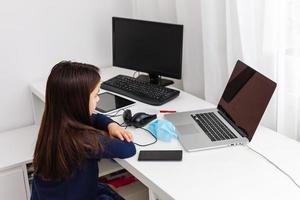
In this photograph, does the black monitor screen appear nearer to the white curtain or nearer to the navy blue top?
the white curtain

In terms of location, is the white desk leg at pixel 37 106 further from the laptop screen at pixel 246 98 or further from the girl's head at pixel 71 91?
the laptop screen at pixel 246 98

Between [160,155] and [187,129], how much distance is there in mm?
232

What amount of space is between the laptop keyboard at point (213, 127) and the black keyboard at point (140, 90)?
0.27 m

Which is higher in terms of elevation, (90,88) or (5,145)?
(90,88)

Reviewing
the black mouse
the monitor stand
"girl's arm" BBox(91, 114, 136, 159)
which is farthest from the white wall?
"girl's arm" BBox(91, 114, 136, 159)

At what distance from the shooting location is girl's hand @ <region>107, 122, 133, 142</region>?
1.55 meters

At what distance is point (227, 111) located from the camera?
1.71 meters

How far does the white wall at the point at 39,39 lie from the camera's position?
92.7 inches

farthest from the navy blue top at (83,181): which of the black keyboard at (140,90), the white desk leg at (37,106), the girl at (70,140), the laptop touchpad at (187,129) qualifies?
the white desk leg at (37,106)

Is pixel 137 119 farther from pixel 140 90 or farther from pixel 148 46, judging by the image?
pixel 148 46

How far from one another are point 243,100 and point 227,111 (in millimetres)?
129

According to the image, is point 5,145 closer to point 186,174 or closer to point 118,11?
point 118,11

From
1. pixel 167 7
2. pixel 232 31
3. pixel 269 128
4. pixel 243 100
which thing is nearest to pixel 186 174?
pixel 243 100

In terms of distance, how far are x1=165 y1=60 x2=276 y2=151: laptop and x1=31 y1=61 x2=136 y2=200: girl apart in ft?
0.93
